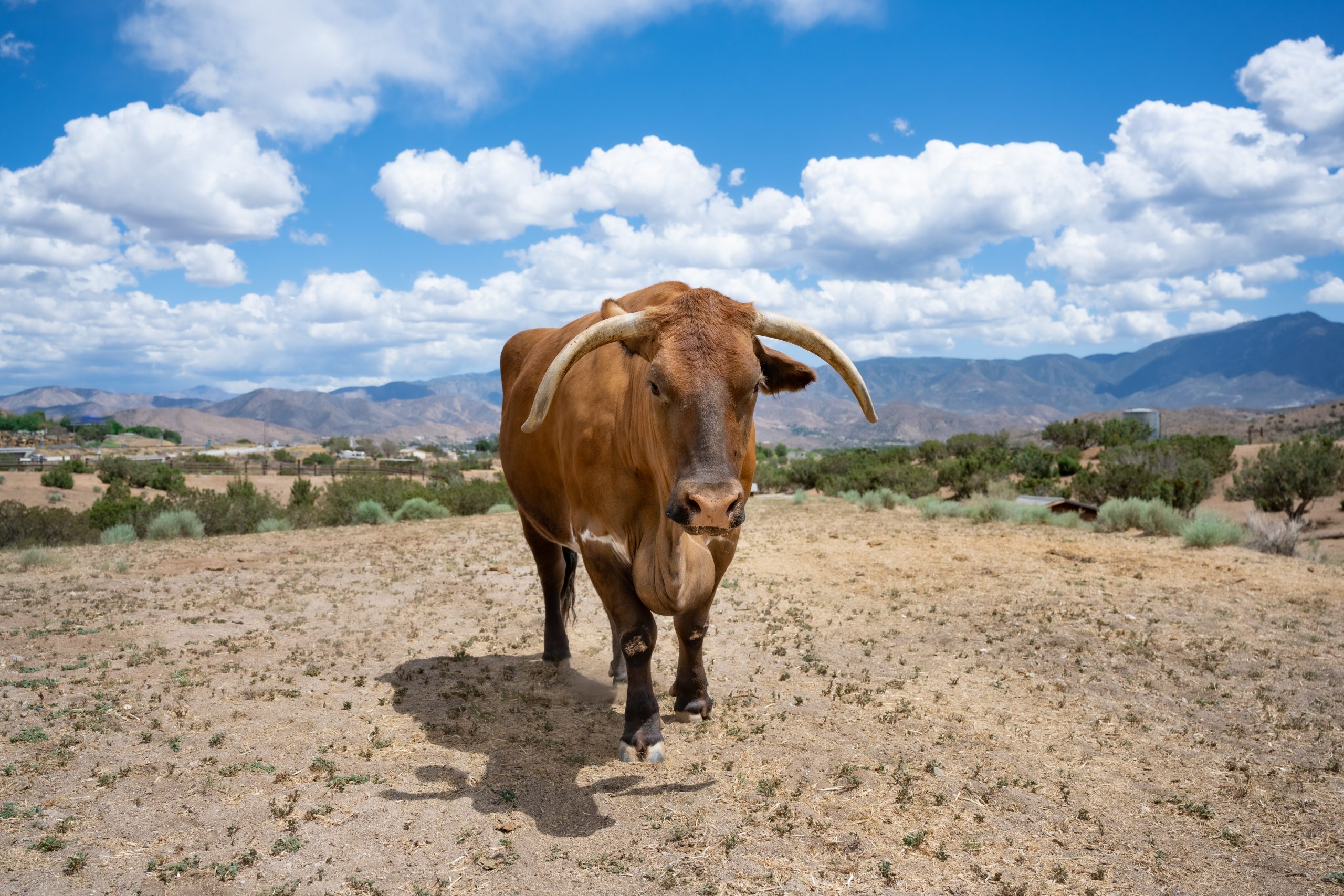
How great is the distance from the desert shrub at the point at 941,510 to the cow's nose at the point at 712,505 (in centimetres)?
1437

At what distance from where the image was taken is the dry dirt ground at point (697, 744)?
3.82 meters

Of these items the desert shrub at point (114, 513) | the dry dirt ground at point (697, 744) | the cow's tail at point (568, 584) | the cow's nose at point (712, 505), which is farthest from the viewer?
the desert shrub at point (114, 513)

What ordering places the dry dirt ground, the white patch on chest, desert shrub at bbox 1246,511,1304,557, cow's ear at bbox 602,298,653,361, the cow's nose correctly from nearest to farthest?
the cow's nose < the dry dirt ground < cow's ear at bbox 602,298,653,361 < the white patch on chest < desert shrub at bbox 1246,511,1304,557

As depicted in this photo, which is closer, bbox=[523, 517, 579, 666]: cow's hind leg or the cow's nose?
the cow's nose

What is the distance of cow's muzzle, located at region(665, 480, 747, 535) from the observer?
11.7 feet

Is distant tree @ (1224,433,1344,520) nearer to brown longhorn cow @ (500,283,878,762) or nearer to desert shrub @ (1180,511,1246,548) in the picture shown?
desert shrub @ (1180,511,1246,548)

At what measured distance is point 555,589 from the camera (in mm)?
7227

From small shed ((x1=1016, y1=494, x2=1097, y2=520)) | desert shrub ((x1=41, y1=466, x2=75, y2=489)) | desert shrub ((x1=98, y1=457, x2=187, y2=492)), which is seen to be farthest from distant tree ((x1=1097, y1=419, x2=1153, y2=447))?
desert shrub ((x1=41, y1=466, x2=75, y2=489))

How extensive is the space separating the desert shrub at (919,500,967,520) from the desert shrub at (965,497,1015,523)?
0.26 meters

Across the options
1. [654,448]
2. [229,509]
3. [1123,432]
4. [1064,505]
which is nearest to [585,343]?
[654,448]

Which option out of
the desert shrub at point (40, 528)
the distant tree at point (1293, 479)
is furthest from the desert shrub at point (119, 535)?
the distant tree at point (1293, 479)

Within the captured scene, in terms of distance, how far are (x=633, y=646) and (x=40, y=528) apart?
64.4 feet

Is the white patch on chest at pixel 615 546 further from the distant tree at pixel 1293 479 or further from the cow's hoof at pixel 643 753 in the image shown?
the distant tree at pixel 1293 479

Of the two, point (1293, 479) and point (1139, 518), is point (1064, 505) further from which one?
point (1293, 479)
